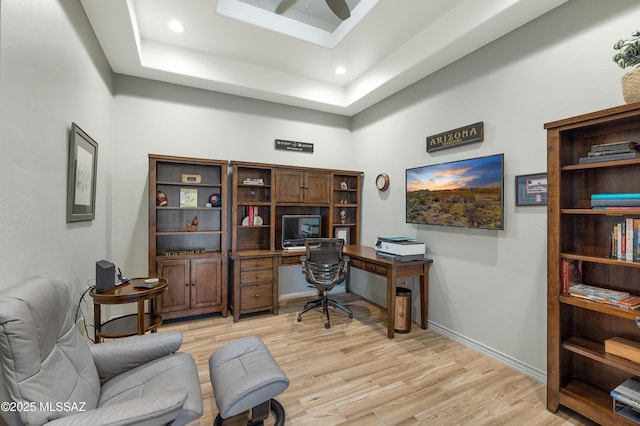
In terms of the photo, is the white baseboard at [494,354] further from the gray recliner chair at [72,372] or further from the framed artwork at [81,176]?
the framed artwork at [81,176]

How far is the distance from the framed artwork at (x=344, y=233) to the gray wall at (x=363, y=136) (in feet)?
0.89

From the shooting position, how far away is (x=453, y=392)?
7.41ft

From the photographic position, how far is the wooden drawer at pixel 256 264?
3.66 metres

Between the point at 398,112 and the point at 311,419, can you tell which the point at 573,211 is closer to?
the point at 311,419

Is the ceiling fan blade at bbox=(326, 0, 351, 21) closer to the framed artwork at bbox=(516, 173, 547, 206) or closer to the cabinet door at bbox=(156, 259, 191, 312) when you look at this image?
the framed artwork at bbox=(516, 173, 547, 206)

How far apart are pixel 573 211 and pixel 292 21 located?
322cm

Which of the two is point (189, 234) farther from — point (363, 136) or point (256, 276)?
point (363, 136)

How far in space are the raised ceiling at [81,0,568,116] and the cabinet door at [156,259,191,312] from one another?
2292 mm

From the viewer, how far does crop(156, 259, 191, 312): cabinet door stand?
3.41m

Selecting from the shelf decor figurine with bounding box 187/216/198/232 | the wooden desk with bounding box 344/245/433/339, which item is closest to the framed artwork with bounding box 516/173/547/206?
the wooden desk with bounding box 344/245/433/339

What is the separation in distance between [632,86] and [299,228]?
3.52 metres

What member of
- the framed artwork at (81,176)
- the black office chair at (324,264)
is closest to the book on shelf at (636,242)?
the black office chair at (324,264)

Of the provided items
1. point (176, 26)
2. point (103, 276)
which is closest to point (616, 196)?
point (103, 276)

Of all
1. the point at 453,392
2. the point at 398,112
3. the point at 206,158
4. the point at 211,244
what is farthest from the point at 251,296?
the point at 398,112
